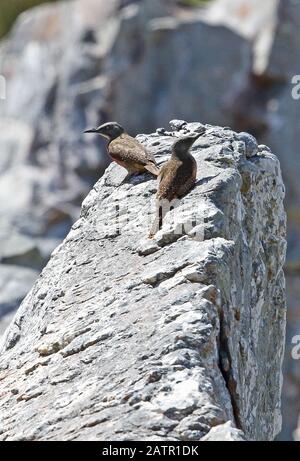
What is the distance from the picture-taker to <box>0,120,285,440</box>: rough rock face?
7254 mm

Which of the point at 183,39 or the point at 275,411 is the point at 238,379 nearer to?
the point at 275,411

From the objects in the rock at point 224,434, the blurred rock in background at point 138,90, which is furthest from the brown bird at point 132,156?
the blurred rock in background at point 138,90

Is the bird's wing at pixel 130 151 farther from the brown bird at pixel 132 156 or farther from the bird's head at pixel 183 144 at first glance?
the bird's head at pixel 183 144

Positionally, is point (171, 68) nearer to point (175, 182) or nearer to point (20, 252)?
point (20, 252)

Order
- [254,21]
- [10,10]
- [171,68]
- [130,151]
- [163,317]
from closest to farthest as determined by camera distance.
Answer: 1. [163,317]
2. [130,151]
3. [254,21]
4. [171,68]
5. [10,10]

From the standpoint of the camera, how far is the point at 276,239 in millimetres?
10047

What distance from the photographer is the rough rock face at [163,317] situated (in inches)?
286

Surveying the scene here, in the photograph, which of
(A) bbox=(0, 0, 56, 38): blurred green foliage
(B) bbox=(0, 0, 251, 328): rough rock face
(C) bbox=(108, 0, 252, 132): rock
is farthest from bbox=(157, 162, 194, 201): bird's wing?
(A) bbox=(0, 0, 56, 38): blurred green foliage

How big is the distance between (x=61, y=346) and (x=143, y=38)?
22.7 metres

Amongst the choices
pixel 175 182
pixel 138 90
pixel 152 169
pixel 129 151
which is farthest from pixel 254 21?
pixel 175 182

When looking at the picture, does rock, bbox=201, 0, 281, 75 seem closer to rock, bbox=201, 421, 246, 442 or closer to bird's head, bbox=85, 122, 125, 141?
bird's head, bbox=85, 122, 125, 141

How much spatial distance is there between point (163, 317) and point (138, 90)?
23159 millimetres

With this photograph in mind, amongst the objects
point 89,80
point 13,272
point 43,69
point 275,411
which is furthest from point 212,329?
point 43,69

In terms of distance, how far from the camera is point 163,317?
780 centimetres
